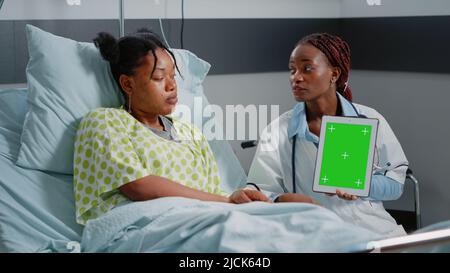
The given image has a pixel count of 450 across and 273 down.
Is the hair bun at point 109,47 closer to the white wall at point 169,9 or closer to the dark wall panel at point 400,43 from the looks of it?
the white wall at point 169,9

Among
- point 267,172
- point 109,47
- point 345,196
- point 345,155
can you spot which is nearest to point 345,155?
point 345,155

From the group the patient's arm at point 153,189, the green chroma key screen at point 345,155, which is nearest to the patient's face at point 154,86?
the patient's arm at point 153,189

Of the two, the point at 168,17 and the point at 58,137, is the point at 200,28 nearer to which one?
the point at 168,17

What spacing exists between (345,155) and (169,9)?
1069 mm

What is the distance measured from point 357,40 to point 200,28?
718mm

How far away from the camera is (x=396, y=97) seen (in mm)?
3363

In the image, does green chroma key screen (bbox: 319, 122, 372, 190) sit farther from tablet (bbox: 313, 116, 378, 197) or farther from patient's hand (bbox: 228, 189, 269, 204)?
patient's hand (bbox: 228, 189, 269, 204)

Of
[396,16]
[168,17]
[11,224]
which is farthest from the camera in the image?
[396,16]

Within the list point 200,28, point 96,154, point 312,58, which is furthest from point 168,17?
point 96,154

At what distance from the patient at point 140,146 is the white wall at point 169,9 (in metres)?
0.43

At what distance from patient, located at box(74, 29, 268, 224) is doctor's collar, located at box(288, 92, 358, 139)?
0.26 m

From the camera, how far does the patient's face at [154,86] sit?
2404 millimetres

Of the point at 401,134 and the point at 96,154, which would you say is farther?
the point at 401,134

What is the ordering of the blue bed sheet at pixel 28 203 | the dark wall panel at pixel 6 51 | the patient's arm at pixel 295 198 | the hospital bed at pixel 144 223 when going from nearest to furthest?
1. the hospital bed at pixel 144 223
2. the blue bed sheet at pixel 28 203
3. the patient's arm at pixel 295 198
4. the dark wall panel at pixel 6 51
